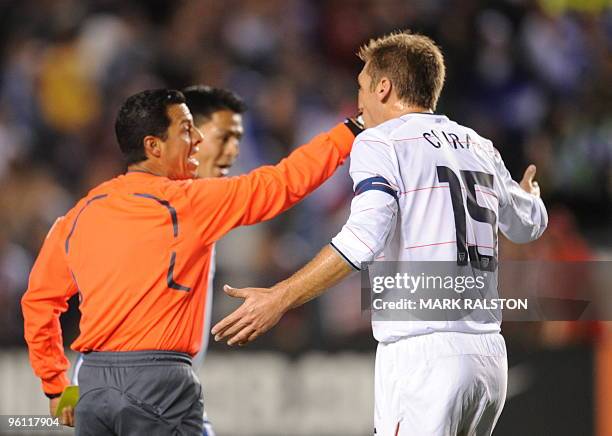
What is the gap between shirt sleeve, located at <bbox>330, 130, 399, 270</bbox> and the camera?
3723mm

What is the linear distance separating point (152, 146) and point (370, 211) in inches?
49.0

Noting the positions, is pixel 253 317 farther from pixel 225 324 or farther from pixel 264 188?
pixel 264 188

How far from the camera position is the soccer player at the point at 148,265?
4176 mm

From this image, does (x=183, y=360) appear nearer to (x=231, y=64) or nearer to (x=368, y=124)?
(x=368, y=124)

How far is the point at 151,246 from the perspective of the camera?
4215 millimetres

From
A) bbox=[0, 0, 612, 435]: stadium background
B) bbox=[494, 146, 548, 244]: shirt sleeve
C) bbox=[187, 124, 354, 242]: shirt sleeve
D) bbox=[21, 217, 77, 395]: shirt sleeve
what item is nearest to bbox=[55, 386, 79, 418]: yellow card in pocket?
bbox=[21, 217, 77, 395]: shirt sleeve

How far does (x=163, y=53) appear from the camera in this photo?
1065cm

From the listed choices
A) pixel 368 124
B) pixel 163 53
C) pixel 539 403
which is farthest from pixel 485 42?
pixel 368 124

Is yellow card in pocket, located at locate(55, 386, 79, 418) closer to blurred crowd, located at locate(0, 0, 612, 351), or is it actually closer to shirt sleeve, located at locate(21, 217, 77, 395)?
shirt sleeve, located at locate(21, 217, 77, 395)

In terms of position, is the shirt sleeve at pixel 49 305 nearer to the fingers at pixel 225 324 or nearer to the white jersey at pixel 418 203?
the fingers at pixel 225 324

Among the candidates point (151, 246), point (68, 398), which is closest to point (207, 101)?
point (151, 246)

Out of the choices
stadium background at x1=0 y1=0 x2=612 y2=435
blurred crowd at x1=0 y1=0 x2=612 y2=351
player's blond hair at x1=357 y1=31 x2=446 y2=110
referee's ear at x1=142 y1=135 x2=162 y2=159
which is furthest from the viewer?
blurred crowd at x1=0 y1=0 x2=612 y2=351

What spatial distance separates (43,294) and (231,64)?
6.22 meters

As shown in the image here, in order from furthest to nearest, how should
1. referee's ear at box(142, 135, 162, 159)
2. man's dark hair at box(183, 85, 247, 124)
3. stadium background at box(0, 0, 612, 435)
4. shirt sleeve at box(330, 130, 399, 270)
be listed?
stadium background at box(0, 0, 612, 435), man's dark hair at box(183, 85, 247, 124), referee's ear at box(142, 135, 162, 159), shirt sleeve at box(330, 130, 399, 270)
